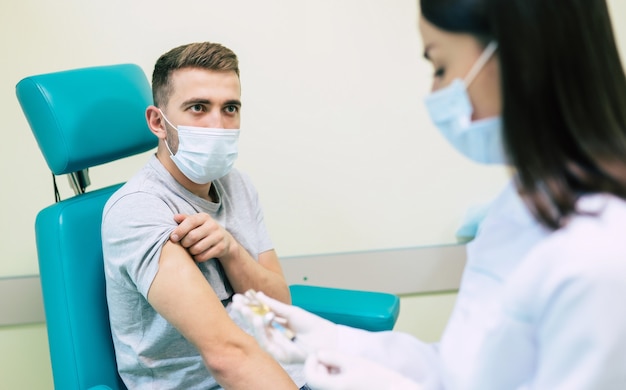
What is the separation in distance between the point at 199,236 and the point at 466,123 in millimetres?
655

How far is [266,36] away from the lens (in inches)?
70.7

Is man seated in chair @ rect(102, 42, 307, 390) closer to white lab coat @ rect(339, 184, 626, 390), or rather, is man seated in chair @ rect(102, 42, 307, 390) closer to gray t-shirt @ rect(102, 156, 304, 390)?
gray t-shirt @ rect(102, 156, 304, 390)

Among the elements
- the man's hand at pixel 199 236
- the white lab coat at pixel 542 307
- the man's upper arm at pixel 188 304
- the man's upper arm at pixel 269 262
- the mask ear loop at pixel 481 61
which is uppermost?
the mask ear loop at pixel 481 61

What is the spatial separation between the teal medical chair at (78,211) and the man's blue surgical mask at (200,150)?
16cm

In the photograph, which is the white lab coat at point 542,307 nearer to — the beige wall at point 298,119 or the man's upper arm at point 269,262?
the man's upper arm at point 269,262

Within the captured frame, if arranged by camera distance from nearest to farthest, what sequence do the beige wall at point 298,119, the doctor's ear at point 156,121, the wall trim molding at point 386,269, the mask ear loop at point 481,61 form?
the mask ear loop at point 481,61 < the doctor's ear at point 156,121 < the beige wall at point 298,119 < the wall trim molding at point 386,269

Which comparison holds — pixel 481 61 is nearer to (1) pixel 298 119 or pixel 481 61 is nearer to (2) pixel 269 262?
(2) pixel 269 262

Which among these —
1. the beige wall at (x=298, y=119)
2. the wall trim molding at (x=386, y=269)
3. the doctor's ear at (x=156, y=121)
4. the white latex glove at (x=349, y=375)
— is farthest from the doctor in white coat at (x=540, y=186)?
the wall trim molding at (x=386, y=269)

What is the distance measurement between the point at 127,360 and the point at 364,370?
674 mm

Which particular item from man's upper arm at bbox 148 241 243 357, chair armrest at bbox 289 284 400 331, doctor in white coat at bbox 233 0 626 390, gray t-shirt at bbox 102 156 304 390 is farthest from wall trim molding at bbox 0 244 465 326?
doctor in white coat at bbox 233 0 626 390

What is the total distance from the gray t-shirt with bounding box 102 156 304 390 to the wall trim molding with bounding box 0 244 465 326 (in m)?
0.60

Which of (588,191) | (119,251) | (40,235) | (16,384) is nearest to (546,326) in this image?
(588,191)

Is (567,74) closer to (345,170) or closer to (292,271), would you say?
(345,170)

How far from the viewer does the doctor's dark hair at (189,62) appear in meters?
1.33
